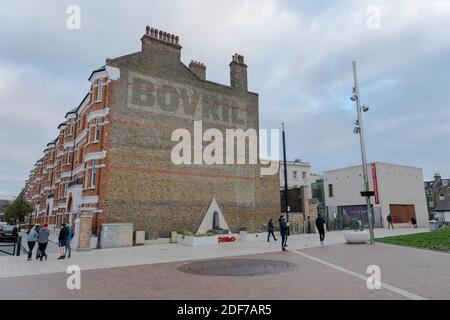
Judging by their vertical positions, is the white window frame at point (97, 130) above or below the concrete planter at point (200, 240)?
above

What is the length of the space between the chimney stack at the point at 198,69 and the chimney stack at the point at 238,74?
305 cm

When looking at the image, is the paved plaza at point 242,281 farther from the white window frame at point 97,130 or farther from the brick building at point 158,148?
the white window frame at point 97,130

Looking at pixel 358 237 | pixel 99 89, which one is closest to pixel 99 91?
pixel 99 89

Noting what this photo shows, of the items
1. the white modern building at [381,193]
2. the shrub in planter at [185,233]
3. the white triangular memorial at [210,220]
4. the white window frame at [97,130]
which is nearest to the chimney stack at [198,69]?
the white window frame at [97,130]

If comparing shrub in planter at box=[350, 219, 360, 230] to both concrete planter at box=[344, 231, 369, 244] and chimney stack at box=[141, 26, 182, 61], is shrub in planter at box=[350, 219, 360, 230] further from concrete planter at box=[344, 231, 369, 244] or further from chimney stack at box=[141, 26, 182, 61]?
chimney stack at box=[141, 26, 182, 61]

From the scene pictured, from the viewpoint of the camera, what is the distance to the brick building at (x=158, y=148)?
74.9ft

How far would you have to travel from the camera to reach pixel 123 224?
21.5 meters

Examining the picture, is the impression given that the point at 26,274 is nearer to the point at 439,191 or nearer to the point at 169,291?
the point at 169,291

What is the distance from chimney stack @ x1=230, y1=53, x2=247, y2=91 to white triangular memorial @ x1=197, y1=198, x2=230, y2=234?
37.8 feet

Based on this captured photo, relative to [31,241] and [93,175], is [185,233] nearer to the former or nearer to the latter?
[93,175]

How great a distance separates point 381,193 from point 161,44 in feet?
108

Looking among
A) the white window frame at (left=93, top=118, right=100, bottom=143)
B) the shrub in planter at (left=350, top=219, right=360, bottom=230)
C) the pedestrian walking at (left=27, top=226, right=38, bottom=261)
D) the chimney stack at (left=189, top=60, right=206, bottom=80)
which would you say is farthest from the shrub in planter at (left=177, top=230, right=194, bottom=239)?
the shrub in planter at (left=350, top=219, right=360, bottom=230)

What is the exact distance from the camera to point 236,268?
11.9 metres

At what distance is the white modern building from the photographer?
41.1m
